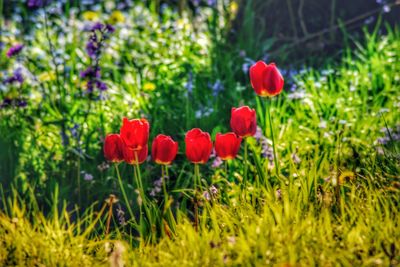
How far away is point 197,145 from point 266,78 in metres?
0.39

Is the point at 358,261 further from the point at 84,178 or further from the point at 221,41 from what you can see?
the point at 221,41

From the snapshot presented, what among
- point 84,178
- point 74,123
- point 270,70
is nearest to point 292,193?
point 270,70

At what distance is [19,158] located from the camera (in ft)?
13.8

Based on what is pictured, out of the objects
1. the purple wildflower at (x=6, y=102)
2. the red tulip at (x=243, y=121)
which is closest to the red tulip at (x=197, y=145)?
the red tulip at (x=243, y=121)

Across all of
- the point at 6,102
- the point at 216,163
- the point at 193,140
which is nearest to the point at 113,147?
the point at 193,140

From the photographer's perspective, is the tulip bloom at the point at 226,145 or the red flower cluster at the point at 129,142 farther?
the tulip bloom at the point at 226,145

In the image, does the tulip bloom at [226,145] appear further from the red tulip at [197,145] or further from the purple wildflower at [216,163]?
the purple wildflower at [216,163]

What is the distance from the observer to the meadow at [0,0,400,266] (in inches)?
92.9

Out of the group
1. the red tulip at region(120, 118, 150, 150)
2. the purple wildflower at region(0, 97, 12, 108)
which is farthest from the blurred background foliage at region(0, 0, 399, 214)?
the red tulip at region(120, 118, 150, 150)

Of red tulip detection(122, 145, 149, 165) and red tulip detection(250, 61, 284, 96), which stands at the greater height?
red tulip detection(250, 61, 284, 96)

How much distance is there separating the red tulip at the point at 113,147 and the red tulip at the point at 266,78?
0.58 metres

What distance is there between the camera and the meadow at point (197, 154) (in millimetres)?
2359

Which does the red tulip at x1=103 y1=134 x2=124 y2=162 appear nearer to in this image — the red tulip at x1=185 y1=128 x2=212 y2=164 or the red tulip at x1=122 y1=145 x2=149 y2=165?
the red tulip at x1=122 y1=145 x2=149 y2=165

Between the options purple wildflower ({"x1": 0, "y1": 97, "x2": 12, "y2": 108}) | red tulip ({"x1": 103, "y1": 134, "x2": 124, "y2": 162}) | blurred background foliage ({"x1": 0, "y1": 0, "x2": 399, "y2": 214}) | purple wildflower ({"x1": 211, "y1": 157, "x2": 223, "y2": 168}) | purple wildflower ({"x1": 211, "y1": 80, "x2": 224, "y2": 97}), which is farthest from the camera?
purple wildflower ({"x1": 211, "y1": 80, "x2": 224, "y2": 97})
